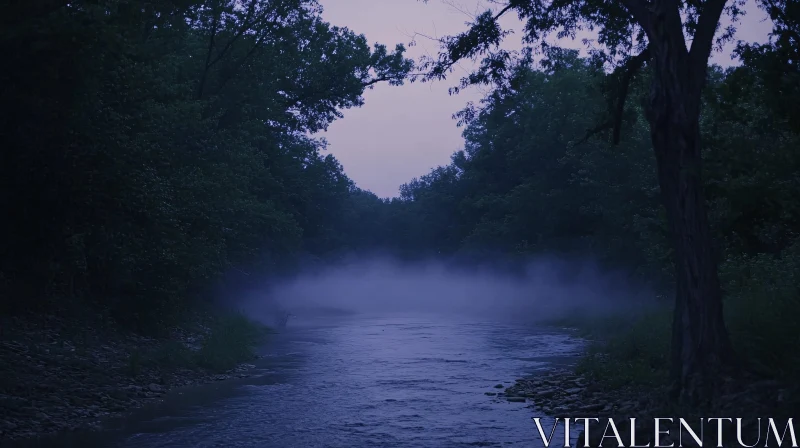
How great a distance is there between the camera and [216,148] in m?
27.5

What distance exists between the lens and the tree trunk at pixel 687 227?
11.2 m

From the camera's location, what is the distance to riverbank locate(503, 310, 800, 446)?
983cm

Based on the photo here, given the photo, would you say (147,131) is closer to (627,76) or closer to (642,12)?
(627,76)

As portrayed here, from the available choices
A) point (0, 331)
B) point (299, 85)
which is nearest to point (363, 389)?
point (0, 331)

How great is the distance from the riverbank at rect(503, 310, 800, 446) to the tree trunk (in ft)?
1.27

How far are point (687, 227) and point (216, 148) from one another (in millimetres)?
19249

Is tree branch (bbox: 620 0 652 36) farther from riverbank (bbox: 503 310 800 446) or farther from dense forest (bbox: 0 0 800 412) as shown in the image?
riverbank (bbox: 503 310 800 446)

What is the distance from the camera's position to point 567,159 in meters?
49.8

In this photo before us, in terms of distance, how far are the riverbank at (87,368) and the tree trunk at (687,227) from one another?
9.03 metres

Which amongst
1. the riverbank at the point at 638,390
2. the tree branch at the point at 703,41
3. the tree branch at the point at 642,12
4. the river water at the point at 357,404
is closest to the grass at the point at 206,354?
the river water at the point at 357,404

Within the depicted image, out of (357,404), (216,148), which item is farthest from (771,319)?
(216,148)

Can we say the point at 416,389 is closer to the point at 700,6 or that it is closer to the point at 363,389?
the point at 363,389

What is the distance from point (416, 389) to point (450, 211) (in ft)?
207

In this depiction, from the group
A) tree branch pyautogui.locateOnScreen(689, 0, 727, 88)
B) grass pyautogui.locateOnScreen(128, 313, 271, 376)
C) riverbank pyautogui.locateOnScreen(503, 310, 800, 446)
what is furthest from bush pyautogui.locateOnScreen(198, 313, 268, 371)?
tree branch pyautogui.locateOnScreen(689, 0, 727, 88)
